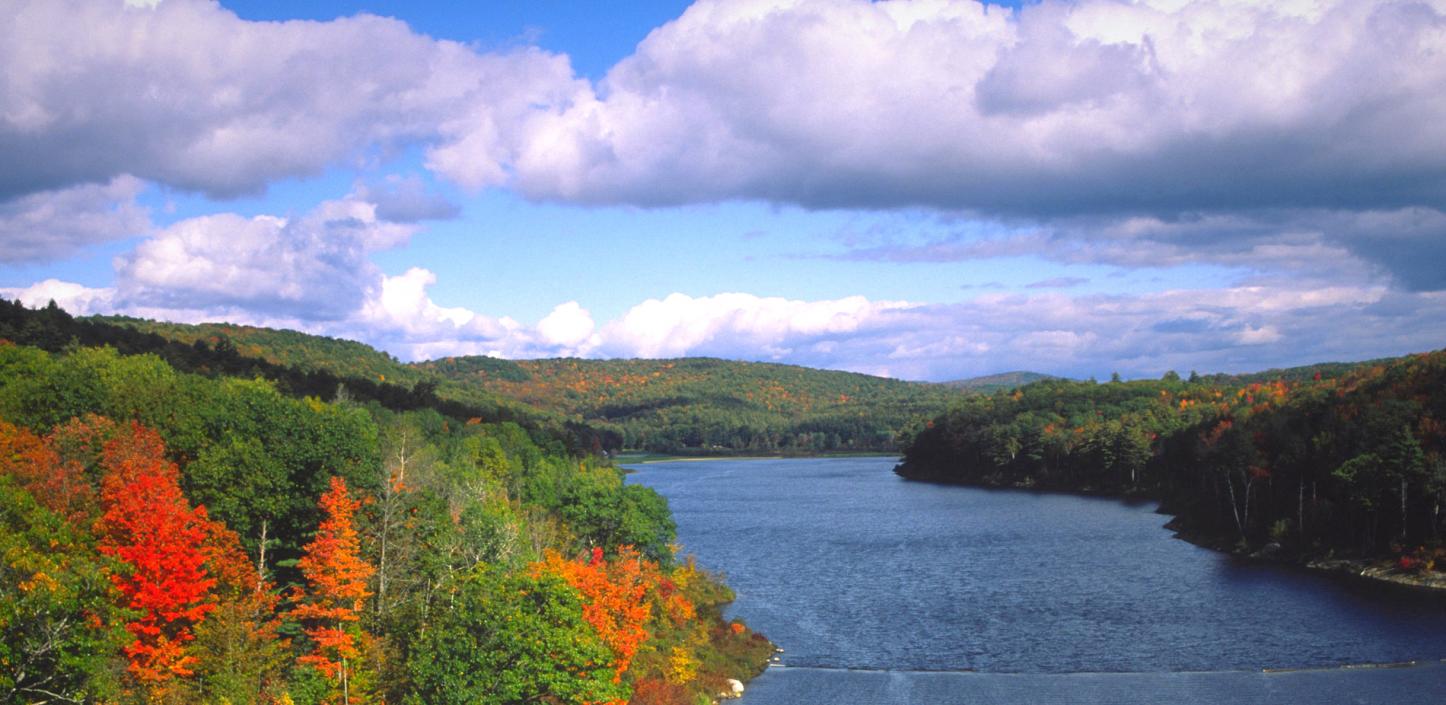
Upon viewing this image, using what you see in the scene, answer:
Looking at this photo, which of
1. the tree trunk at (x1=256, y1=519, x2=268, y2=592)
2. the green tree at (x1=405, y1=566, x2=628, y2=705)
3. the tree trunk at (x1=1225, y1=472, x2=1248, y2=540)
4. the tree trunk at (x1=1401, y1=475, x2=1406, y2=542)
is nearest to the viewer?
the green tree at (x1=405, y1=566, x2=628, y2=705)

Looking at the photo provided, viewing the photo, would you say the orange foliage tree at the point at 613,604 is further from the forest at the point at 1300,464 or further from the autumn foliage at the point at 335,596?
the forest at the point at 1300,464

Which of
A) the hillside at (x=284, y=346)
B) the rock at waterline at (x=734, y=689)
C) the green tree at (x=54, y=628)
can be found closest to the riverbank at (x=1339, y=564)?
the rock at waterline at (x=734, y=689)

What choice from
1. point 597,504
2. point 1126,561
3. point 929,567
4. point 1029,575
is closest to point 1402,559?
point 1126,561

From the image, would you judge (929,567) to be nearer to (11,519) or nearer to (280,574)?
(280,574)

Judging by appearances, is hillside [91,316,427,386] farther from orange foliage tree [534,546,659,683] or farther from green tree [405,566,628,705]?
green tree [405,566,628,705]

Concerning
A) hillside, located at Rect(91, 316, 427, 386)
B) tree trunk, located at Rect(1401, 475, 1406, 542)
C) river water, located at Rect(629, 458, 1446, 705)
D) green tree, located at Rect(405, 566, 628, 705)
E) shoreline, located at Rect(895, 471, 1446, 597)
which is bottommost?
river water, located at Rect(629, 458, 1446, 705)

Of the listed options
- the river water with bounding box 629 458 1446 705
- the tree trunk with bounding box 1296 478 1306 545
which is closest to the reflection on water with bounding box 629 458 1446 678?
the river water with bounding box 629 458 1446 705

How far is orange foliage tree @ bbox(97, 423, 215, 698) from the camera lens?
3122cm

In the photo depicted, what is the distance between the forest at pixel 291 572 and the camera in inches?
1192

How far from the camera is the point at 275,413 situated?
157 feet

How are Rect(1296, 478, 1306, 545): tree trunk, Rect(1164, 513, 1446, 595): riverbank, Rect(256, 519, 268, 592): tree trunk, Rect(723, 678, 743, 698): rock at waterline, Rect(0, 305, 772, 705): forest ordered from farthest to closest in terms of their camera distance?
1. Rect(1296, 478, 1306, 545): tree trunk
2. Rect(1164, 513, 1446, 595): riverbank
3. Rect(723, 678, 743, 698): rock at waterline
4. Rect(256, 519, 268, 592): tree trunk
5. Rect(0, 305, 772, 705): forest

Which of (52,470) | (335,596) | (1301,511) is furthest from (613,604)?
(1301,511)

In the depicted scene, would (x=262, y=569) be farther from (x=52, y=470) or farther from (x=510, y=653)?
(x=510, y=653)

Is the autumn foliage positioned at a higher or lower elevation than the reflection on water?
higher
